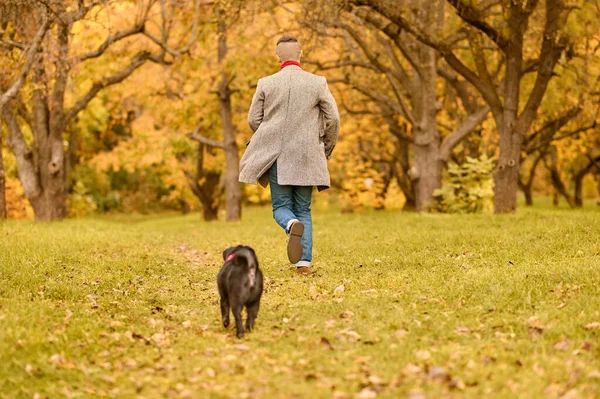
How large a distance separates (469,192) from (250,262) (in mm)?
13817

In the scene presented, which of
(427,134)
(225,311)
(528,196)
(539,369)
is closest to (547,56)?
(427,134)

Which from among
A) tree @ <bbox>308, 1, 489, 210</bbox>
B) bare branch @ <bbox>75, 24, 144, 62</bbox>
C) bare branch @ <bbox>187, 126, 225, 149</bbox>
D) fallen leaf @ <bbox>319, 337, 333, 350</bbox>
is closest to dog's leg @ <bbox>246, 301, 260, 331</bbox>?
fallen leaf @ <bbox>319, 337, 333, 350</bbox>

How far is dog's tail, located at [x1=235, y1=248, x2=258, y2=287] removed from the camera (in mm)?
5634

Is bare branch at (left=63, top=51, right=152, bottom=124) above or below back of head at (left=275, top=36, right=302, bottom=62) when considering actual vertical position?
above

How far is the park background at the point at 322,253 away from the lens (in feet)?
16.3

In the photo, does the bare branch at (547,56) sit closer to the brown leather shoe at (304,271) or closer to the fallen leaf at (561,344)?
the brown leather shoe at (304,271)

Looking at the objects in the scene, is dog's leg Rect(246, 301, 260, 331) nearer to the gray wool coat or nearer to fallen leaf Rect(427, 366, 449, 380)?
fallen leaf Rect(427, 366, 449, 380)

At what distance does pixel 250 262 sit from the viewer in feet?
18.4

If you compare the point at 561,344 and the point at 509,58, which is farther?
the point at 509,58

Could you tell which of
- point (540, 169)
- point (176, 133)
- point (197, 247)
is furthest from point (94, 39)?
point (540, 169)

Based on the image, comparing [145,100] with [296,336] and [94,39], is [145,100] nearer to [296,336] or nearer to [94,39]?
[94,39]

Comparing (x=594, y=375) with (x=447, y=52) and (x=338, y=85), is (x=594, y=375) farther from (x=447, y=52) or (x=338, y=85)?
(x=338, y=85)

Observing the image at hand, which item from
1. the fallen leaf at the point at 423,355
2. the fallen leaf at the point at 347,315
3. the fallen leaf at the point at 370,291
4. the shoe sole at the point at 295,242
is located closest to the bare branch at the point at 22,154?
the shoe sole at the point at 295,242

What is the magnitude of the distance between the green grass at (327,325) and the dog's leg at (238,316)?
90 millimetres
